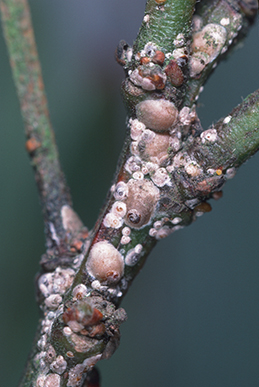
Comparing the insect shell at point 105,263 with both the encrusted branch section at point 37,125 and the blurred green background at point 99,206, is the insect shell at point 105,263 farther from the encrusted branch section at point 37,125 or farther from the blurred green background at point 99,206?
the blurred green background at point 99,206

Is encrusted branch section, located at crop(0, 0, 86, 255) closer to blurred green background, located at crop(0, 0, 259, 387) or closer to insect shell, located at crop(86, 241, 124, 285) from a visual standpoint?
insect shell, located at crop(86, 241, 124, 285)

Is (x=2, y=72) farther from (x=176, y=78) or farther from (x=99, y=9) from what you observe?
(x=176, y=78)

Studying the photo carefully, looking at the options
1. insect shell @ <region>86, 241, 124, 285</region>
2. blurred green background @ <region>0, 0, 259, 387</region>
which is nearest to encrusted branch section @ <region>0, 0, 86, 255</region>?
insect shell @ <region>86, 241, 124, 285</region>

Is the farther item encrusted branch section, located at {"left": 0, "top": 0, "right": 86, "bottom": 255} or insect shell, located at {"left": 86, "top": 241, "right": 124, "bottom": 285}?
encrusted branch section, located at {"left": 0, "top": 0, "right": 86, "bottom": 255}

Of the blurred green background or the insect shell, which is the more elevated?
the blurred green background

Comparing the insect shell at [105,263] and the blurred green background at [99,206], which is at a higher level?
the blurred green background at [99,206]

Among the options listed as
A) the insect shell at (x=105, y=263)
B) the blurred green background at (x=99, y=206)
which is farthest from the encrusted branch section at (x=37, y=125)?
the blurred green background at (x=99, y=206)

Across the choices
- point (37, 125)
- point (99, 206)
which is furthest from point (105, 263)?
point (99, 206)
